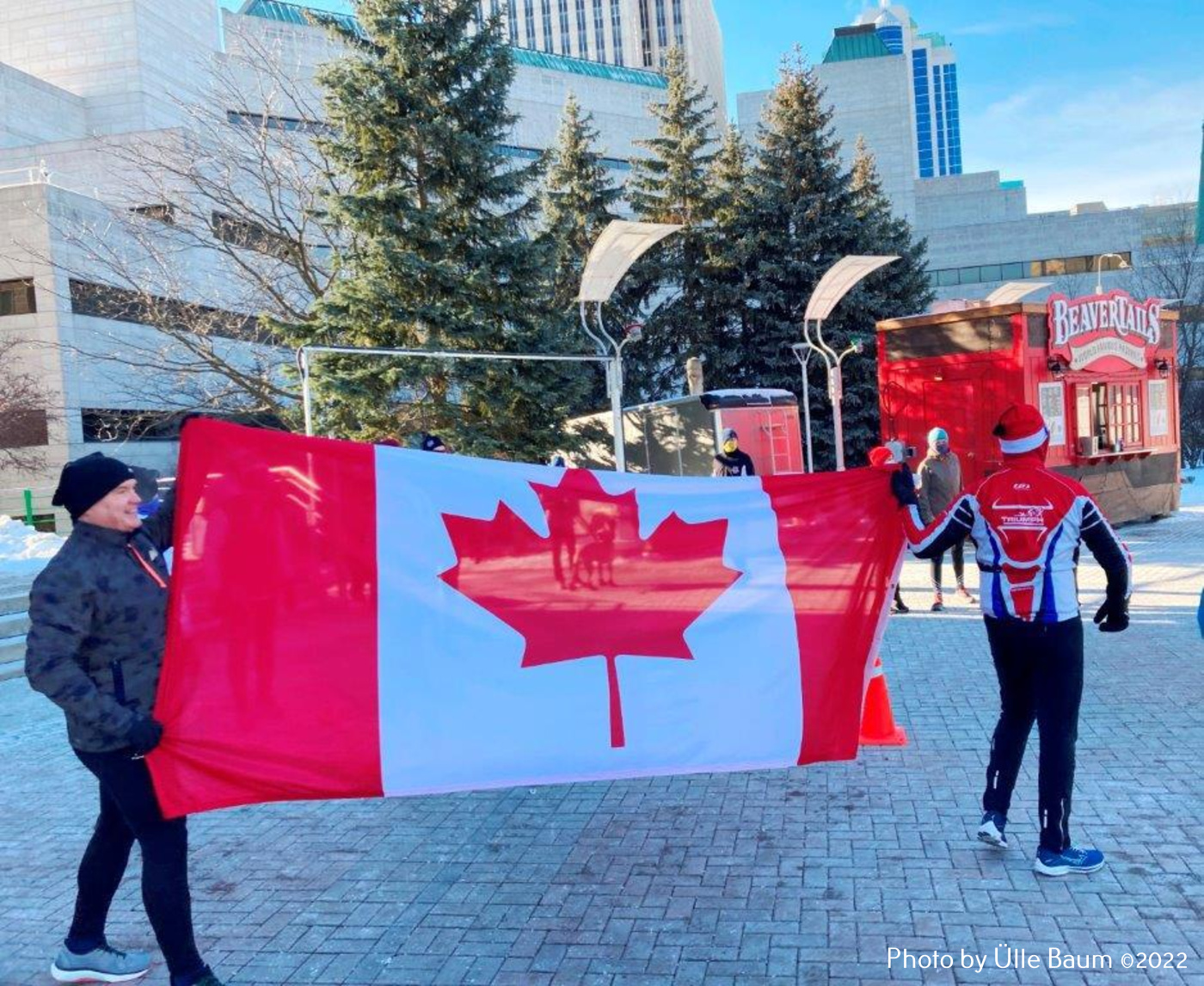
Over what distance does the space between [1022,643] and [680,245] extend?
89.9ft

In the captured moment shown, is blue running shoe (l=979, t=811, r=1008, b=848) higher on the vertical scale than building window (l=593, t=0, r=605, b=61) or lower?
lower

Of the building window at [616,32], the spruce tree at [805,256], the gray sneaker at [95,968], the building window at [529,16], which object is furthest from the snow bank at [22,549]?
the building window at [529,16]

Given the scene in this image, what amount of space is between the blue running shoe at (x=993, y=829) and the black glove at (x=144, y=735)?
3542 mm

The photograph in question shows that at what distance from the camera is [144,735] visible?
3406mm

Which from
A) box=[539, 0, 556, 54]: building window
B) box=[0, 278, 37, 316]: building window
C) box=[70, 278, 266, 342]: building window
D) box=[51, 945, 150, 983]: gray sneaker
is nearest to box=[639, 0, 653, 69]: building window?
box=[539, 0, 556, 54]: building window

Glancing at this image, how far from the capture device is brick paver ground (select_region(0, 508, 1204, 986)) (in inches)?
147

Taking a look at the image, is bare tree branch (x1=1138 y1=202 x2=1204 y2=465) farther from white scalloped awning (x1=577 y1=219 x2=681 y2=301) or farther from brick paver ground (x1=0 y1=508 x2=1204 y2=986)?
brick paver ground (x1=0 y1=508 x2=1204 y2=986)

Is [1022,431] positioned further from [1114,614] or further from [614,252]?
[614,252]

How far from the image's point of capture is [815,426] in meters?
27.6

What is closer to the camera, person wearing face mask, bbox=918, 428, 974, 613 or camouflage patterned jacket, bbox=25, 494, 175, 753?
camouflage patterned jacket, bbox=25, 494, 175, 753

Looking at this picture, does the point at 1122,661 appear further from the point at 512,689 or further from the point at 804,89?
the point at 804,89

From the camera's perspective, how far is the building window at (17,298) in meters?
35.0

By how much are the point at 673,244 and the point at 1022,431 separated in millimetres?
27067

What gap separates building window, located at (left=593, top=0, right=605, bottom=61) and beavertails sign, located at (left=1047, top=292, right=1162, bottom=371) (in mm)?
127815
